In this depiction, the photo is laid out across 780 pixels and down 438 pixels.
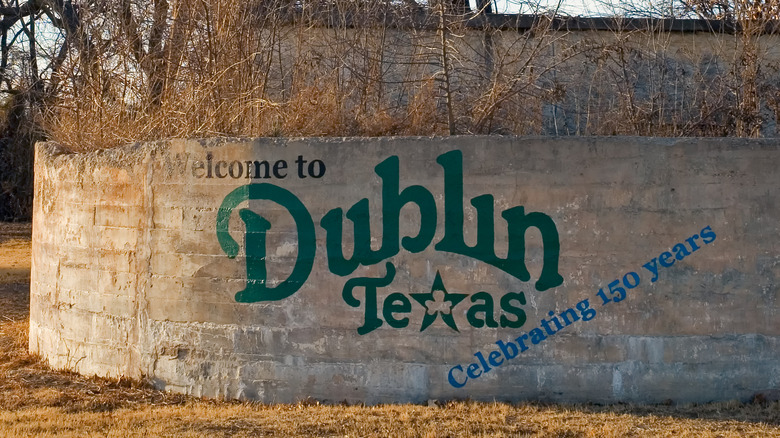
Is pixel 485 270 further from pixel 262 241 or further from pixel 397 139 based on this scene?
pixel 262 241

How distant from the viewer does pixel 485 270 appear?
662cm

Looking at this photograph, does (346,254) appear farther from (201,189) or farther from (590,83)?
(590,83)

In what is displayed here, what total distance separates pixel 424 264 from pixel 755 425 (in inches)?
100

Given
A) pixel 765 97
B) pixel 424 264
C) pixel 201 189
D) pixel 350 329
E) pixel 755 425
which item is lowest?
pixel 755 425

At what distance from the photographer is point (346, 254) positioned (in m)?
6.76

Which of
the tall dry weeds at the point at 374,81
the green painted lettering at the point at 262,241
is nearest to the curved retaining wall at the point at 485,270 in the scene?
the green painted lettering at the point at 262,241

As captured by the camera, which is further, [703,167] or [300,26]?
[300,26]

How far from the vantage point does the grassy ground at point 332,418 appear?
19.1ft

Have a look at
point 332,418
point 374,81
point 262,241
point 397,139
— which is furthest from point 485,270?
point 374,81

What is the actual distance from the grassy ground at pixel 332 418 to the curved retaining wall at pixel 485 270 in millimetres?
217

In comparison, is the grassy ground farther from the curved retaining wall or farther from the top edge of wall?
the top edge of wall

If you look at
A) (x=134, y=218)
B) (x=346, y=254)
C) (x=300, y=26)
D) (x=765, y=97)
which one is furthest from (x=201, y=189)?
(x=765, y=97)

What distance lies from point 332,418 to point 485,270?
1572mm

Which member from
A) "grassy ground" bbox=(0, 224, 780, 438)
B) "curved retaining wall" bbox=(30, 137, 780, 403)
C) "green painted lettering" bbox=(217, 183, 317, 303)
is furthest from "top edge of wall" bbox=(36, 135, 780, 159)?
"grassy ground" bbox=(0, 224, 780, 438)
